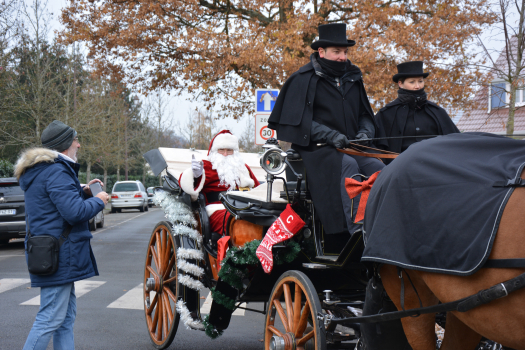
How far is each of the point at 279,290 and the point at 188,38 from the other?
11123 millimetres

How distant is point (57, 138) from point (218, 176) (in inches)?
73.8

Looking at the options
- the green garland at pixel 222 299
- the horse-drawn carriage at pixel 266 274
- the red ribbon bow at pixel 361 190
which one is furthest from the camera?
the green garland at pixel 222 299

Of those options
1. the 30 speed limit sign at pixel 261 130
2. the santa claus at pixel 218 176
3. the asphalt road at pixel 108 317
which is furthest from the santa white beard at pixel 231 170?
the 30 speed limit sign at pixel 261 130

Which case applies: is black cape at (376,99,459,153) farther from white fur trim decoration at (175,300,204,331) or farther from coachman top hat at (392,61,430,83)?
white fur trim decoration at (175,300,204,331)

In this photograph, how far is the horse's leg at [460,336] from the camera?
2.92m

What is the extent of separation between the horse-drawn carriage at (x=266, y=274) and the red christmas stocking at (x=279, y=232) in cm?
9

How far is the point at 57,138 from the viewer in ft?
13.4

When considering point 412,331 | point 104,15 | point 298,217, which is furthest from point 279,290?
point 104,15

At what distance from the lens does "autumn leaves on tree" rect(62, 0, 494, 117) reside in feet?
40.9

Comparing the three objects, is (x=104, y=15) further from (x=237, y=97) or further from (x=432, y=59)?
(x=432, y=59)

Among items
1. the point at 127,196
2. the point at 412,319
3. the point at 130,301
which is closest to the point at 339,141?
the point at 412,319

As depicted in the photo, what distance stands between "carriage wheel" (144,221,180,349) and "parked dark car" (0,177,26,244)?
7911 millimetres

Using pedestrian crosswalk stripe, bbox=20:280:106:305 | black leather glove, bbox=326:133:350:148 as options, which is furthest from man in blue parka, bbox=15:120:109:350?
pedestrian crosswalk stripe, bbox=20:280:106:305

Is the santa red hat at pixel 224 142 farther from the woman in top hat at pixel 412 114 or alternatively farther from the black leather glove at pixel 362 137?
the black leather glove at pixel 362 137
